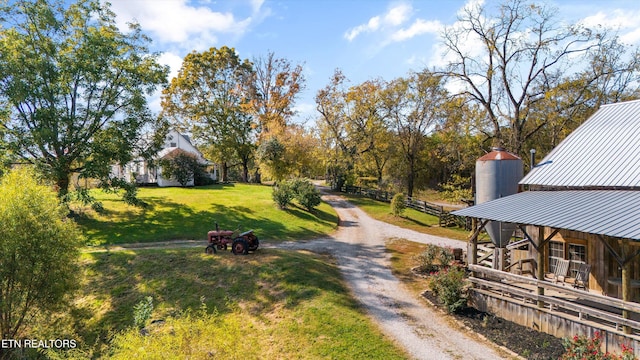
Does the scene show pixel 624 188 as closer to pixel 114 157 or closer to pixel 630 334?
pixel 630 334

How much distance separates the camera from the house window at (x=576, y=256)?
13.7 m

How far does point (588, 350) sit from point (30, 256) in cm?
1819

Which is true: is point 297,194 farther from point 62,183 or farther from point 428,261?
point 62,183

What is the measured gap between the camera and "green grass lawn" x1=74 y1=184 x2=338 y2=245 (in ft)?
75.3

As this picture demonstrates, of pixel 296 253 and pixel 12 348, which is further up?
pixel 296 253

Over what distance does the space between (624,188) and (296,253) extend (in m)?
14.5

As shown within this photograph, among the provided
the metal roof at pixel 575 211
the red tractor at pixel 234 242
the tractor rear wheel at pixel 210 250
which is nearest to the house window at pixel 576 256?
the metal roof at pixel 575 211

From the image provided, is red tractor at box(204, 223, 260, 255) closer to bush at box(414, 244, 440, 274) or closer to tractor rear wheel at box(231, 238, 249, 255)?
tractor rear wheel at box(231, 238, 249, 255)

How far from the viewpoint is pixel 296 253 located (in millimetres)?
19188

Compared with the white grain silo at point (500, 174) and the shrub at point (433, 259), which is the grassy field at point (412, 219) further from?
the white grain silo at point (500, 174)

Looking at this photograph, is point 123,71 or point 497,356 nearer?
point 497,356

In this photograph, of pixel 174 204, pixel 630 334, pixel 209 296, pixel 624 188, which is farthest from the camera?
pixel 174 204

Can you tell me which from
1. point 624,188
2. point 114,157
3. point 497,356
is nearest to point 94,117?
point 114,157

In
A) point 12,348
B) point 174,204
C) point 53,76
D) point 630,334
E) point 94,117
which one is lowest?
point 12,348
